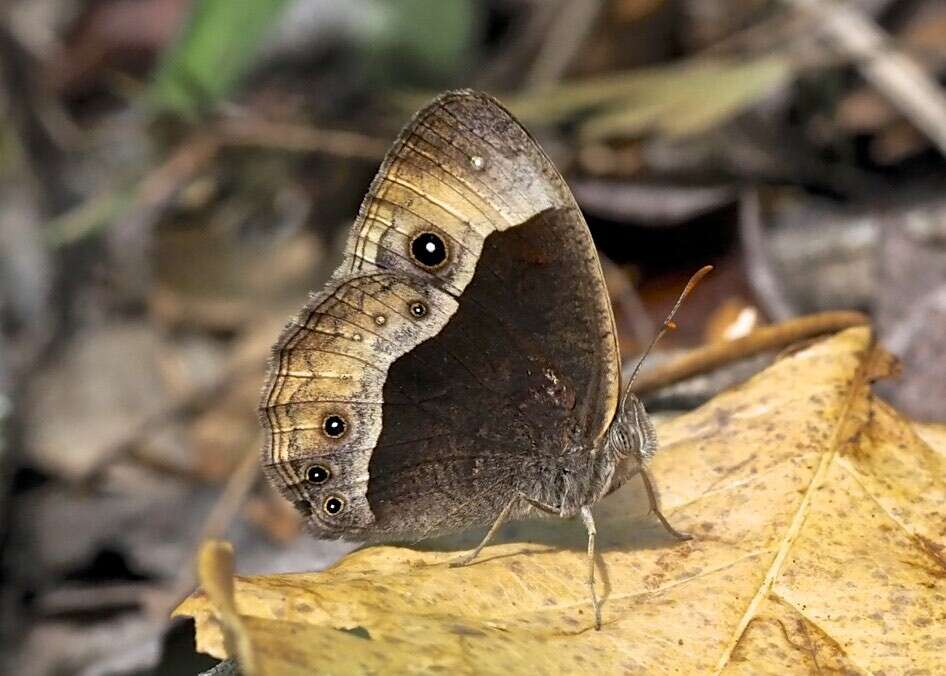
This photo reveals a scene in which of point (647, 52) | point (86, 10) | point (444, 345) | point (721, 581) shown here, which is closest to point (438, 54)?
point (647, 52)

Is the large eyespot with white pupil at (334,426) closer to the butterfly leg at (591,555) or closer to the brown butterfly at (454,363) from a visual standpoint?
the brown butterfly at (454,363)

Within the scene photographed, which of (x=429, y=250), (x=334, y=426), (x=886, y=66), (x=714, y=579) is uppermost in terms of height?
(x=886, y=66)

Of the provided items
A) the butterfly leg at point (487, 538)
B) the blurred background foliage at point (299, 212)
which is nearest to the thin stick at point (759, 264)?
the blurred background foliage at point (299, 212)

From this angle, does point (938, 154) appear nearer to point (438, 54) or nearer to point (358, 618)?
point (438, 54)

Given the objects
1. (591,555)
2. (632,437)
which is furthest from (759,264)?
(591,555)

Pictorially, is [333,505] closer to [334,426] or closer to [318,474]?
[318,474]

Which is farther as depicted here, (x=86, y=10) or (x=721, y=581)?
(x=86, y=10)
